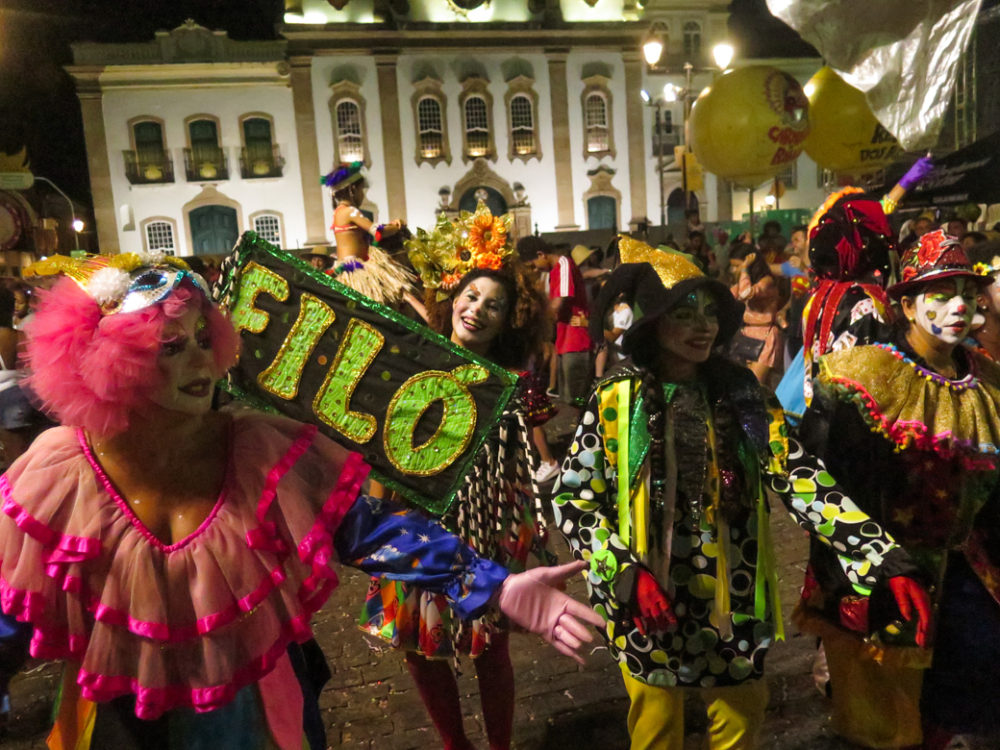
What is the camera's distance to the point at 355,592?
483 cm

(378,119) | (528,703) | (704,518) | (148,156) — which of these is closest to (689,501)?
(704,518)

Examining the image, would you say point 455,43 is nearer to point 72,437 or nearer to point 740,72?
point 740,72

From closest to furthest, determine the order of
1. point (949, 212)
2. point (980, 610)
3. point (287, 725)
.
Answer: point (287, 725) → point (980, 610) → point (949, 212)

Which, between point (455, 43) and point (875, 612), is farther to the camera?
point (455, 43)

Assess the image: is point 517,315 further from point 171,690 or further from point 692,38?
point 692,38

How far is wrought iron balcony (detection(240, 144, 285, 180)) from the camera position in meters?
28.5

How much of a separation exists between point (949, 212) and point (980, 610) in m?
8.38

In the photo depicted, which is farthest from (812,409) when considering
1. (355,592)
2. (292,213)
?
(292,213)

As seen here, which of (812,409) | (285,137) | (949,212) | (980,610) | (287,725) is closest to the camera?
(287,725)

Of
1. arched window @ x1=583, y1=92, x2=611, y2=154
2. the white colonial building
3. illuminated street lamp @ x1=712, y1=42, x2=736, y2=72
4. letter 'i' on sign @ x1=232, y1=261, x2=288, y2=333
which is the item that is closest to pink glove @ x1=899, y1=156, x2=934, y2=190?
letter 'i' on sign @ x1=232, y1=261, x2=288, y2=333

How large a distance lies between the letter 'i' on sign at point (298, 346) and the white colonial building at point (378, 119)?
82.1ft

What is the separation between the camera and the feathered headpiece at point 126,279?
5.29 ft

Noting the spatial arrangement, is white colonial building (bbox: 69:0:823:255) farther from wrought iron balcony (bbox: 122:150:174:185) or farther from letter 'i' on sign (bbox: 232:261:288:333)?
letter 'i' on sign (bbox: 232:261:288:333)

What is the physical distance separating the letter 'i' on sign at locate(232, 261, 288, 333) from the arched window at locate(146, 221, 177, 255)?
2834 centimetres
